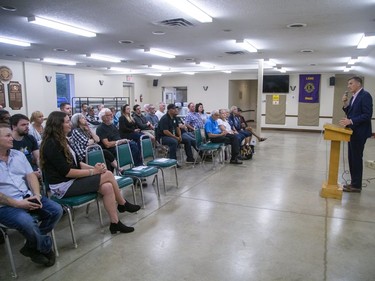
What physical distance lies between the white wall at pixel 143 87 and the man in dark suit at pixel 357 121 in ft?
21.6

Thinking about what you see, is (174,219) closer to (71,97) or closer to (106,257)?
(106,257)

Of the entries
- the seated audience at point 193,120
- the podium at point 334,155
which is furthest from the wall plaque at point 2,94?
the podium at point 334,155

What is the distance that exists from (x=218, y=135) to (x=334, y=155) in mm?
2552

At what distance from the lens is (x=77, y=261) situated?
253 centimetres

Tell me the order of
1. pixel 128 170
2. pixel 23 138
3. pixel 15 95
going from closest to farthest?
pixel 23 138 → pixel 128 170 → pixel 15 95

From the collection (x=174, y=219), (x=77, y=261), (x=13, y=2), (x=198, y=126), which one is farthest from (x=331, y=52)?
(x=77, y=261)

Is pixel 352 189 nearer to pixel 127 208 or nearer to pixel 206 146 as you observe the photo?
pixel 206 146

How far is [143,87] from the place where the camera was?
1538cm

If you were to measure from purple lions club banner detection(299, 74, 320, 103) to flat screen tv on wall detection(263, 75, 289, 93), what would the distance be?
61 centimetres

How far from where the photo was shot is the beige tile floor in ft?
7.84

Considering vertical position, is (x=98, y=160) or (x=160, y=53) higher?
(x=160, y=53)

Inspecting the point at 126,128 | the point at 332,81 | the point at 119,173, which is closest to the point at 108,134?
the point at 119,173

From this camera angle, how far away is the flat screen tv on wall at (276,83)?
1311 cm

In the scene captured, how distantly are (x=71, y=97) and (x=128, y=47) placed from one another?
19.3 ft
